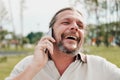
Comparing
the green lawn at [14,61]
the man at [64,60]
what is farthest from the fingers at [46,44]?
the green lawn at [14,61]

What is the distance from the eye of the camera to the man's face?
3559 mm

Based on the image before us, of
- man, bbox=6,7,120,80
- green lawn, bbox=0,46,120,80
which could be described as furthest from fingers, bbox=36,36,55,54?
green lawn, bbox=0,46,120,80

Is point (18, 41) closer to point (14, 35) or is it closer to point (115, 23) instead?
point (14, 35)

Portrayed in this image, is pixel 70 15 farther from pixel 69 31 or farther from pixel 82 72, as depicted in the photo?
pixel 82 72

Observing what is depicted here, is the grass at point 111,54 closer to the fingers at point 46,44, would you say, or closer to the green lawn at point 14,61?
the green lawn at point 14,61

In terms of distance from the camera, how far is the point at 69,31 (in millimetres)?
3621

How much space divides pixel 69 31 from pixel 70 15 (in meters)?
0.23

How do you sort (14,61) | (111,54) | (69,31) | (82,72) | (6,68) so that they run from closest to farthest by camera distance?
(69,31)
(82,72)
(6,68)
(111,54)
(14,61)

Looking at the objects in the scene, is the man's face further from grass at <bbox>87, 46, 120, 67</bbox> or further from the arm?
grass at <bbox>87, 46, 120, 67</bbox>

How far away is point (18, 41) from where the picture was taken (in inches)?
2606

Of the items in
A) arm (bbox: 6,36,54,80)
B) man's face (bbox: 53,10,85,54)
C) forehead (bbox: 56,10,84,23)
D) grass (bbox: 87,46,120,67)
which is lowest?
grass (bbox: 87,46,120,67)

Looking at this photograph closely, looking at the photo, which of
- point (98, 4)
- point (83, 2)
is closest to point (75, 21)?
point (83, 2)

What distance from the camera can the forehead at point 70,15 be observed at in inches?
148

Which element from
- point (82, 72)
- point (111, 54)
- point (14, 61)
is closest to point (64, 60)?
point (82, 72)
